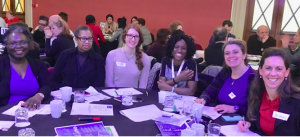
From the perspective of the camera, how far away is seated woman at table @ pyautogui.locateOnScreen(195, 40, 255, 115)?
2066 millimetres

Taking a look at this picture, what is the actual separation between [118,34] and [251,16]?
329cm

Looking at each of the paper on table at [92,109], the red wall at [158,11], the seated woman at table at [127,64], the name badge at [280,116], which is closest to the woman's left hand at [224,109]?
the name badge at [280,116]

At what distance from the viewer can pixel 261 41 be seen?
5387mm

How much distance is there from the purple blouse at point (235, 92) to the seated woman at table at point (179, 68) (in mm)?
381

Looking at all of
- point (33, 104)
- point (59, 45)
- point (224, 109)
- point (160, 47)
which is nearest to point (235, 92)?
point (224, 109)

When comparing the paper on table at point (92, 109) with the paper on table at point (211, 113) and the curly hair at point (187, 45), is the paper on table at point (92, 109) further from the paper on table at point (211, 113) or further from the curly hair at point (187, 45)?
the curly hair at point (187, 45)

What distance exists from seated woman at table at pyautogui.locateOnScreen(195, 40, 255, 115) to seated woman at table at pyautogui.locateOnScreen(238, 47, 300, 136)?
0.66ft

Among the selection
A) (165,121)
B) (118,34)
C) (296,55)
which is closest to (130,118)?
(165,121)

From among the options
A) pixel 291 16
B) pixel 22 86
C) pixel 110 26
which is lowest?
pixel 22 86

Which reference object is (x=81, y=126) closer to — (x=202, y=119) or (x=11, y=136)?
(x=11, y=136)

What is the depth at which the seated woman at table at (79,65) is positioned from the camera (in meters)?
2.61

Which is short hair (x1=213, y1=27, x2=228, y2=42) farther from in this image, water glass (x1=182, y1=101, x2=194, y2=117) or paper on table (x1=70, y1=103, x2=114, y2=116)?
paper on table (x1=70, y1=103, x2=114, y2=116)

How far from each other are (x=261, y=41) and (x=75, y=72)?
4.06m

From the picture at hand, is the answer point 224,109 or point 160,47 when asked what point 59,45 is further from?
point 224,109
